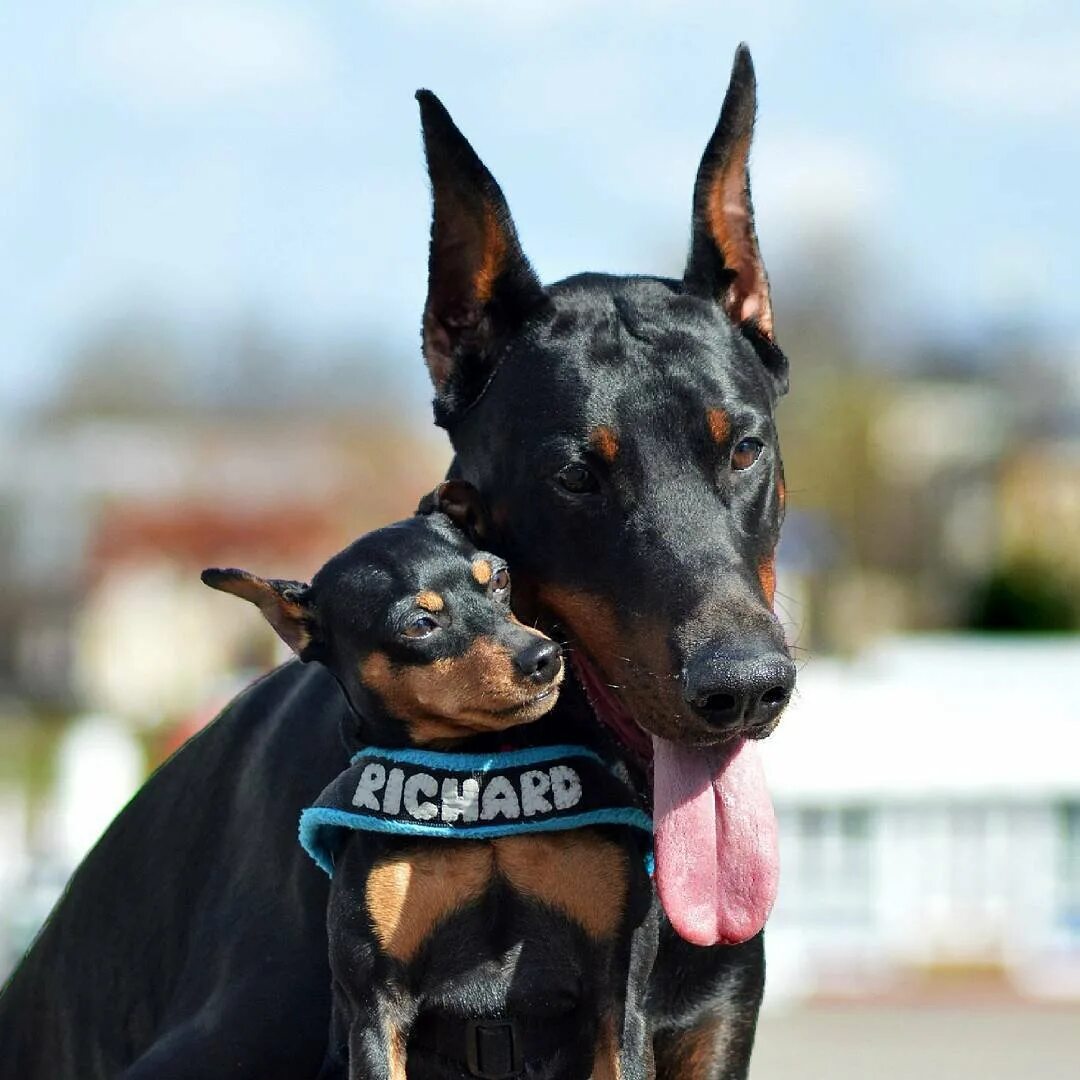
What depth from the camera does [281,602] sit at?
3.19 m

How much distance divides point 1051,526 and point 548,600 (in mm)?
40819

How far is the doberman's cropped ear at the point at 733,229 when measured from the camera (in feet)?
11.3

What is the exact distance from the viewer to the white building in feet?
53.9

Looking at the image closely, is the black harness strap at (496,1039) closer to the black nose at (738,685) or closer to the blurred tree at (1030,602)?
the black nose at (738,685)

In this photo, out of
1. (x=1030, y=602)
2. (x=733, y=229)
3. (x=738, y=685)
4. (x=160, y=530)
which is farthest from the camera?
(x=160, y=530)

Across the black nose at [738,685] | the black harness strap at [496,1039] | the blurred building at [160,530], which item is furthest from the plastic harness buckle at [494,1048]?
the blurred building at [160,530]

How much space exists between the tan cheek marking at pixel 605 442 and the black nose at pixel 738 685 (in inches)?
14.3

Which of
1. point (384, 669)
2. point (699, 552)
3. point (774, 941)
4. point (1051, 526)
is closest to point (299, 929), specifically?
point (384, 669)

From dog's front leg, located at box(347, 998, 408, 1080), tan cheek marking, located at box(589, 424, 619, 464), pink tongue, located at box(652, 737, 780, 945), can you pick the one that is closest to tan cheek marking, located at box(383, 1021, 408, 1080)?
dog's front leg, located at box(347, 998, 408, 1080)

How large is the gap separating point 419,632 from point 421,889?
0.38 m

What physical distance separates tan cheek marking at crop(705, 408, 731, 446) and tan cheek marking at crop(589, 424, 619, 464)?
142 millimetres

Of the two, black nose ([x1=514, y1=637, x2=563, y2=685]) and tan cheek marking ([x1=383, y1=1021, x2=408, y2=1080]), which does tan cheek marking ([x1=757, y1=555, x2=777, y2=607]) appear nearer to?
black nose ([x1=514, y1=637, x2=563, y2=685])

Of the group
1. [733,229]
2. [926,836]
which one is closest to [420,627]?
[733,229]

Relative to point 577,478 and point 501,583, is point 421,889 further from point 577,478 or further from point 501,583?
point 577,478
